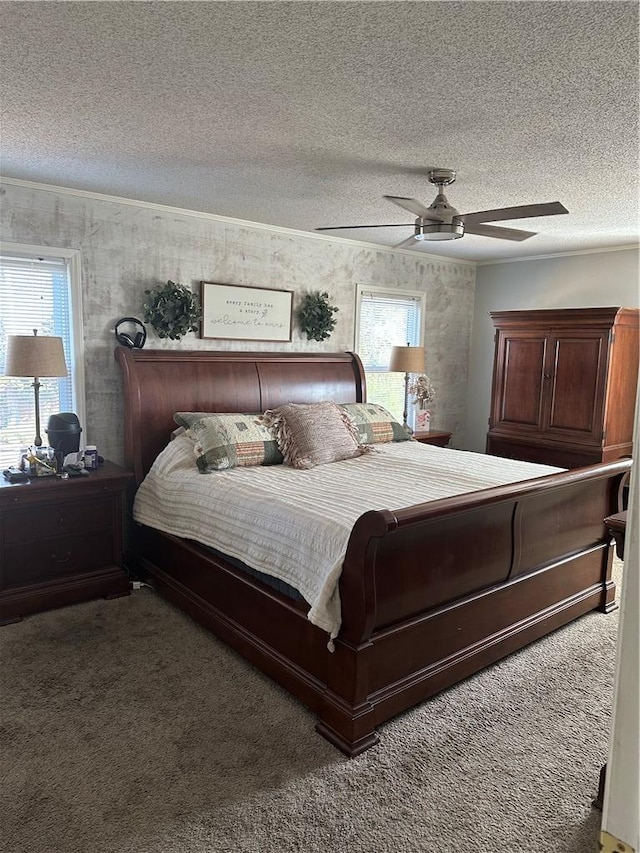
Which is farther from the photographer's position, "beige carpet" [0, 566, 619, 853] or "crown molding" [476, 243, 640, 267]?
"crown molding" [476, 243, 640, 267]

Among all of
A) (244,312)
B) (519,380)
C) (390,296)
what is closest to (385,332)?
(390,296)

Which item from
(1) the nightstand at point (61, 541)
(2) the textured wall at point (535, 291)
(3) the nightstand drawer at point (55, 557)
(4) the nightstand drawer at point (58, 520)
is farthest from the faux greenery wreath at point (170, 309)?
(2) the textured wall at point (535, 291)

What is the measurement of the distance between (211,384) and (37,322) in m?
1.18

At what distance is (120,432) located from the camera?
4.09 metres

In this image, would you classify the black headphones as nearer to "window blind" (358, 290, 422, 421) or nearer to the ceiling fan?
the ceiling fan

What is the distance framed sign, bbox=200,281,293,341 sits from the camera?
Answer: 4.41 metres

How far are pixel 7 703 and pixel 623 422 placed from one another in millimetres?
4667

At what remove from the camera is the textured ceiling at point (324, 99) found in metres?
1.73

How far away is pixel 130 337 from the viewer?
13.2ft

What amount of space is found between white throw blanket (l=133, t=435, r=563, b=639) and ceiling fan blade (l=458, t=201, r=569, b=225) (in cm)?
137

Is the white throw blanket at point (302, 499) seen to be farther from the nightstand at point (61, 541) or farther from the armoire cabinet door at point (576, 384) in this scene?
the armoire cabinet door at point (576, 384)

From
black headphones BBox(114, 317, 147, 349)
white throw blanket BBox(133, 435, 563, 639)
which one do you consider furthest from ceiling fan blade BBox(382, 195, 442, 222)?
black headphones BBox(114, 317, 147, 349)

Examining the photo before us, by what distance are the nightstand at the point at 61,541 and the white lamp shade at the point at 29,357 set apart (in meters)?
0.61

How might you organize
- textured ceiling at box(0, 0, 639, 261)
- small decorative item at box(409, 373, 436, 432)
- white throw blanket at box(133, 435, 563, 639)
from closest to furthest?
textured ceiling at box(0, 0, 639, 261), white throw blanket at box(133, 435, 563, 639), small decorative item at box(409, 373, 436, 432)
